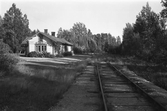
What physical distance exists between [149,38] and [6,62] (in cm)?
2146

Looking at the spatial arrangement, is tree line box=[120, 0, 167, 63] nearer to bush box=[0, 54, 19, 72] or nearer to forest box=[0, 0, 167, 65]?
forest box=[0, 0, 167, 65]

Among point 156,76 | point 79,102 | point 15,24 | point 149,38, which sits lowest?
point 79,102

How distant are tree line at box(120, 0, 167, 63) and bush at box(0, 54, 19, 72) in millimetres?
12781

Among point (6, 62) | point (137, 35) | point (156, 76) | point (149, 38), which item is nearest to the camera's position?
point (6, 62)

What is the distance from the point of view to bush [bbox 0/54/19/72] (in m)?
10.4

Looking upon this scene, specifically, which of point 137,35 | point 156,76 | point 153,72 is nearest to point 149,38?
point 137,35

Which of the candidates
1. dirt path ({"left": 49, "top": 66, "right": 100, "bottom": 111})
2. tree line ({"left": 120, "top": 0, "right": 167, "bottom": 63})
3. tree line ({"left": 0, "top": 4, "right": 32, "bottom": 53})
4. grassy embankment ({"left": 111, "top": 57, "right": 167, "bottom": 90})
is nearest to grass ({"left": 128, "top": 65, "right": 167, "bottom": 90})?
grassy embankment ({"left": 111, "top": 57, "right": 167, "bottom": 90})

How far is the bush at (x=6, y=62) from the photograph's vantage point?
10.4m

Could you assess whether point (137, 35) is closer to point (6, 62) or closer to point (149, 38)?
point (149, 38)

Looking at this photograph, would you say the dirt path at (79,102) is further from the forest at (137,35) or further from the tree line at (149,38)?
the tree line at (149,38)

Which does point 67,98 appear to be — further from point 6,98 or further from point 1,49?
point 1,49

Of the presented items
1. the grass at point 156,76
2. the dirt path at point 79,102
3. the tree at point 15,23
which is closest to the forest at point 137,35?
the tree at point 15,23

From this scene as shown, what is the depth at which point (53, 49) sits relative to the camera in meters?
34.4

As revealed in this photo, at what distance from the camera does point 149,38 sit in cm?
2439
